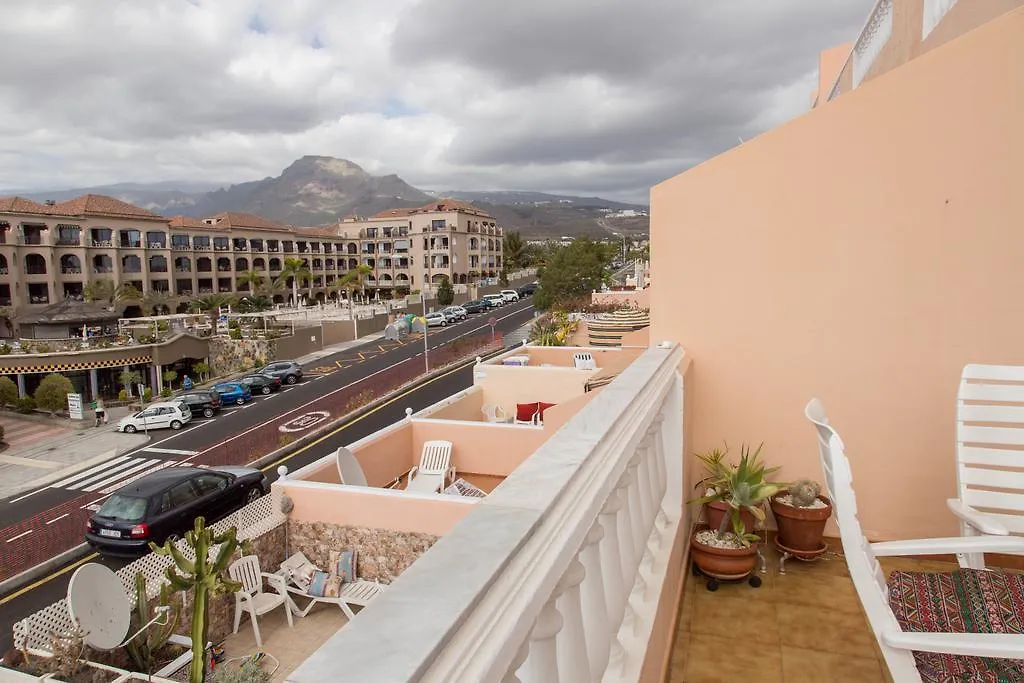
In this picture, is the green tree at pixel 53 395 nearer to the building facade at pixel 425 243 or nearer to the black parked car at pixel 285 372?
the black parked car at pixel 285 372

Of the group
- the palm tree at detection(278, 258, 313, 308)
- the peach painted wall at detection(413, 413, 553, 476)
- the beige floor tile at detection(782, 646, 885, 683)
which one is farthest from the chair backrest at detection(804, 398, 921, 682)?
the palm tree at detection(278, 258, 313, 308)

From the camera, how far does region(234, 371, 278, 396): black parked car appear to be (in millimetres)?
27859

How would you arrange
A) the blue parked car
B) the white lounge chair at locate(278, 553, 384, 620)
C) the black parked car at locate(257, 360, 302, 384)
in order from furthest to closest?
the black parked car at locate(257, 360, 302, 384), the blue parked car, the white lounge chair at locate(278, 553, 384, 620)

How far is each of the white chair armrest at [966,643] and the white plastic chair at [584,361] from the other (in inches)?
405

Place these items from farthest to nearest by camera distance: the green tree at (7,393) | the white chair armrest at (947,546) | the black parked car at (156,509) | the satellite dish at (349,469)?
the green tree at (7,393)
the black parked car at (156,509)
the satellite dish at (349,469)
the white chair armrest at (947,546)

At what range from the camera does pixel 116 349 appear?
32.1 m

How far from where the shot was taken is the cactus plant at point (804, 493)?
3588mm

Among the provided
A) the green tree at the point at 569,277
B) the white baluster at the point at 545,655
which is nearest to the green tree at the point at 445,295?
the green tree at the point at 569,277

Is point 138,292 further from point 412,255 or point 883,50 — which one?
point 883,50

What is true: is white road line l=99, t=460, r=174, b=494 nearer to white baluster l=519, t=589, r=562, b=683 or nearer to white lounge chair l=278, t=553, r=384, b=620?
white lounge chair l=278, t=553, r=384, b=620

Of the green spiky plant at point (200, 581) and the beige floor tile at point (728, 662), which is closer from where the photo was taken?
the beige floor tile at point (728, 662)

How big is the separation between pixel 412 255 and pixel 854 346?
7322 cm

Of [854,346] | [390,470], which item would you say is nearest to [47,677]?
[390,470]

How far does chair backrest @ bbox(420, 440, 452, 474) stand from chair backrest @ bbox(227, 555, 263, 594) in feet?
8.50
